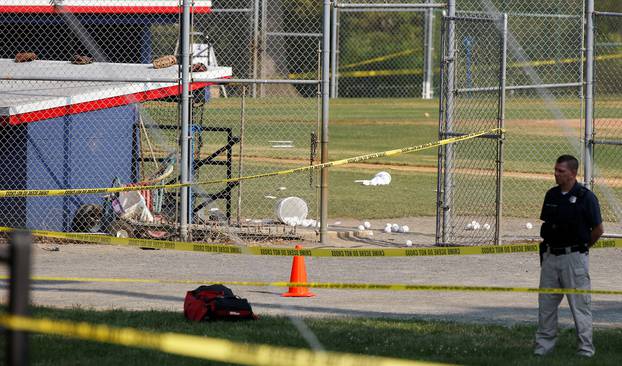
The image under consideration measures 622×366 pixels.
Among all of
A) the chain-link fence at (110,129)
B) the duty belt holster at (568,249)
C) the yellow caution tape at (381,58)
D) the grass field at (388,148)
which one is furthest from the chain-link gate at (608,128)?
the yellow caution tape at (381,58)

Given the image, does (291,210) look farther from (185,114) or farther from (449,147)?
(449,147)

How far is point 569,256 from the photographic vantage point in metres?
8.78

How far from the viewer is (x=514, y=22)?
154 feet

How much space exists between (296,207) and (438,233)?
248 centimetres

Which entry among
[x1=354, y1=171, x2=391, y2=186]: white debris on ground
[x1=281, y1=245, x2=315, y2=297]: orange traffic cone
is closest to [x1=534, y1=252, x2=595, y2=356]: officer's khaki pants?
[x1=281, y1=245, x2=315, y2=297]: orange traffic cone

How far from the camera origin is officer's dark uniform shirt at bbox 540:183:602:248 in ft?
28.8

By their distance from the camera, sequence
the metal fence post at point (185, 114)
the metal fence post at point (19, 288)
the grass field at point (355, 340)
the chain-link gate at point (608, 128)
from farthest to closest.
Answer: the chain-link gate at point (608, 128)
the metal fence post at point (185, 114)
the grass field at point (355, 340)
the metal fence post at point (19, 288)

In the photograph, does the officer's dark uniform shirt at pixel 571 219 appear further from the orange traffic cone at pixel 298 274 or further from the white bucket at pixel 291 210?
the white bucket at pixel 291 210

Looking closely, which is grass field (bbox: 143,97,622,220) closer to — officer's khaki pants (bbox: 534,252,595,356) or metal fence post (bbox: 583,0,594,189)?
metal fence post (bbox: 583,0,594,189)

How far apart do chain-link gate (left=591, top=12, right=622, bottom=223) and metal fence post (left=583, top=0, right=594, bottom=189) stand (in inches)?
4.3

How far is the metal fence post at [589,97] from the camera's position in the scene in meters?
15.2

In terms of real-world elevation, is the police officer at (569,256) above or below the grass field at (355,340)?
above

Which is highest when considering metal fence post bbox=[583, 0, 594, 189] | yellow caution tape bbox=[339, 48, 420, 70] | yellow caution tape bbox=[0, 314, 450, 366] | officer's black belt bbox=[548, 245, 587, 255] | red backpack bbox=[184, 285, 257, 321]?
yellow caution tape bbox=[339, 48, 420, 70]

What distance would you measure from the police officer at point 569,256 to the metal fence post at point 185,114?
7199 mm
